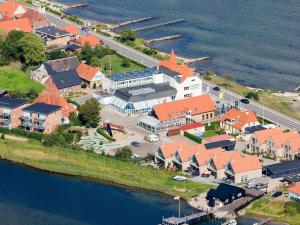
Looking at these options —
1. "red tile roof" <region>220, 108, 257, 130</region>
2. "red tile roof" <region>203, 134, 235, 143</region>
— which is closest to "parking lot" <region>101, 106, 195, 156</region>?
→ "red tile roof" <region>203, 134, 235, 143</region>

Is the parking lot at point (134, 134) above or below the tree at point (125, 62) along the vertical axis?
below

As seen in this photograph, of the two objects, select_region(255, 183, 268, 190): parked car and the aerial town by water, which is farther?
the aerial town by water

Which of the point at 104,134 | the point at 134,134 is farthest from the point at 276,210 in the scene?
the point at 104,134

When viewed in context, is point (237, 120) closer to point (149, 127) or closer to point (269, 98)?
point (149, 127)

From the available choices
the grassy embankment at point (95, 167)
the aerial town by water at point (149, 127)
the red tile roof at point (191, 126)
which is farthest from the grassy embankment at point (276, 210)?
the red tile roof at point (191, 126)

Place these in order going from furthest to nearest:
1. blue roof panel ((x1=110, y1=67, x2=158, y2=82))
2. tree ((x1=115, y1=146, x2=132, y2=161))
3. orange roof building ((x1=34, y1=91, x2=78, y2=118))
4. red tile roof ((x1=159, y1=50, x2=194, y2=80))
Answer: blue roof panel ((x1=110, y1=67, x2=158, y2=82)) → red tile roof ((x1=159, y1=50, x2=194, y2=80)) → orange roof building ((x1=34, y1=91, x2=78, y2=118)) → tree ((x1=115, y1=146, x2=132, y2=161))

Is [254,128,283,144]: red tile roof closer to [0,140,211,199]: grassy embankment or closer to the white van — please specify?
[0,140,211,199]: grassy embankment

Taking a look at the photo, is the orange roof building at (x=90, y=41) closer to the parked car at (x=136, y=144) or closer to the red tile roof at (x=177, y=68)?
the red tile roof at (x=177, y=68)
